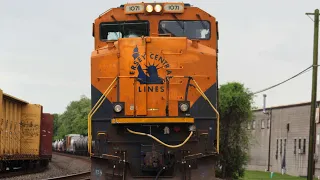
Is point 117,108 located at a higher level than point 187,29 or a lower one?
lower

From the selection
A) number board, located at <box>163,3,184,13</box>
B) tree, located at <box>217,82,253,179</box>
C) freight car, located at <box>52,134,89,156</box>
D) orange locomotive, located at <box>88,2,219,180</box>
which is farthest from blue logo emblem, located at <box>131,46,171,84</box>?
freight car, located at <box>52,134,89,156</box>

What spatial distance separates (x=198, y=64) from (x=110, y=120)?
228cm

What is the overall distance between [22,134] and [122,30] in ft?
60.4

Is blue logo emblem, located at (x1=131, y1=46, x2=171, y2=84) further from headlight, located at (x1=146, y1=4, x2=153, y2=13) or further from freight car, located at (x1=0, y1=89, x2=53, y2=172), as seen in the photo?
freight car, located at (x1=0, y1=89, x2=53, y2=172)

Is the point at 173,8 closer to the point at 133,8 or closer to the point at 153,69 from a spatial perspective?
the point at 133,8

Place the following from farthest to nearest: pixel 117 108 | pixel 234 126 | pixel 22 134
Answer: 1. pixel 234 126
2. pixel 22 134
3. pixel 117 108

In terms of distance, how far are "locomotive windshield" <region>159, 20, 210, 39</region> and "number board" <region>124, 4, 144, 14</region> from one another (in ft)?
1.90

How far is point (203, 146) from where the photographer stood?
36.3 feet

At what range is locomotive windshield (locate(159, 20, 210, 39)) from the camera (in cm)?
1237

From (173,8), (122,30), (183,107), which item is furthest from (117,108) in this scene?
(173,8)

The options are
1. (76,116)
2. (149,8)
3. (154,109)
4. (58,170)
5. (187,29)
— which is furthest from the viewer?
(76,116)

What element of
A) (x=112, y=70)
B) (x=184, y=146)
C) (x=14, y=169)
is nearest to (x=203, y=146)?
(x=184, y=146)

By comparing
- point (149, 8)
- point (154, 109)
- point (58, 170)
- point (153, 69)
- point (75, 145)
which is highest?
point (149, 8)

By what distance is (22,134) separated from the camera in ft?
95.8
